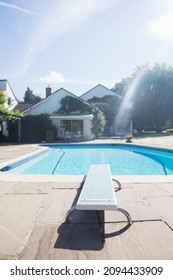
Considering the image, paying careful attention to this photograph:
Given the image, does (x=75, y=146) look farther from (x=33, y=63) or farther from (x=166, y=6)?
(x=166, y=6)

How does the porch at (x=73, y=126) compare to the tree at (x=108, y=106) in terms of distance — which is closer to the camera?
the porch at (x=73, y=126)

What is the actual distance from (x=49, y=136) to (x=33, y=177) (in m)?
17.8

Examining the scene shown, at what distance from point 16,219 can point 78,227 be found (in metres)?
→ 1.08

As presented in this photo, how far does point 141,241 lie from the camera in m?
2.99

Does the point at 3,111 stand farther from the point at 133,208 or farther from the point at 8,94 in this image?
the point at 133,208

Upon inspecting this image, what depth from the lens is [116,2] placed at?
9.52 meters

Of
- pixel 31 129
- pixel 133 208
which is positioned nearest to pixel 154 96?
pixel 31 129

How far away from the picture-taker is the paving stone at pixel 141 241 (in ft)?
8.77

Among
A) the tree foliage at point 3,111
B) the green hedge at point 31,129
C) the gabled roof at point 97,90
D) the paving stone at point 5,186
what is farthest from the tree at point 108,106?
the paving stone at point 5,186

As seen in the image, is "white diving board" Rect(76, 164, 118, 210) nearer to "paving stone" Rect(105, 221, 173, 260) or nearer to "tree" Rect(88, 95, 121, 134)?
"paving stone" Rect(105, 221, 173, 260)

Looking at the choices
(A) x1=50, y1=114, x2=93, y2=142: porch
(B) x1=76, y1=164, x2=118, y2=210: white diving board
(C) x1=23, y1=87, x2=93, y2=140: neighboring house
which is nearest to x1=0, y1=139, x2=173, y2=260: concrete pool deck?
(B) x1=76, y1=164, x2=118, y2=210: white diving board

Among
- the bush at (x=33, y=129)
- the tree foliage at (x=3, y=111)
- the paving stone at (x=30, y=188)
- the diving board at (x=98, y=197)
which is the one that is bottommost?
the paving stone at (x=30, y=188)

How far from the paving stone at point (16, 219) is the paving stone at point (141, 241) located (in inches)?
46.8

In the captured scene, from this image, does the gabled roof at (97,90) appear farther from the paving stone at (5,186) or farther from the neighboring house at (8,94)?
the paving stone at (5,186)
